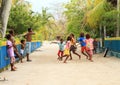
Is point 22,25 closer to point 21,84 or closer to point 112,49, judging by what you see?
point 112,49

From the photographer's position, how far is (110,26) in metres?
34.9

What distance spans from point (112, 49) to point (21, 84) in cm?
1978

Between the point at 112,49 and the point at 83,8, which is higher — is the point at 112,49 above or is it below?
below

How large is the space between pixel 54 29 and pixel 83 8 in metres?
82.9

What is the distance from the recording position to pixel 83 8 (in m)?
49.5

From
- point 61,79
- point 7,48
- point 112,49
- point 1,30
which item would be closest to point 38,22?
point 112,49

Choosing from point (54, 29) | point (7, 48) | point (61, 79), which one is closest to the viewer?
point (61, 79)

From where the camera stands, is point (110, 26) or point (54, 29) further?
point (54, 29)

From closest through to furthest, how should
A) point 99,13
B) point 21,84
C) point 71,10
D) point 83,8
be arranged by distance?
point 21,84 < point 99,13 < point 83,8 < point 71,10

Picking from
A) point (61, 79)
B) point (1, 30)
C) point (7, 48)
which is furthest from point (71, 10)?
point (61, 79)

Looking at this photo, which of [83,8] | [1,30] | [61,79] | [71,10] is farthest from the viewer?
[71,10]

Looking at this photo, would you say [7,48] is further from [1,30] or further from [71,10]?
[71,10]

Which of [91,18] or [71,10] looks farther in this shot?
[71,10]

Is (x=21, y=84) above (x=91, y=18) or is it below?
below
